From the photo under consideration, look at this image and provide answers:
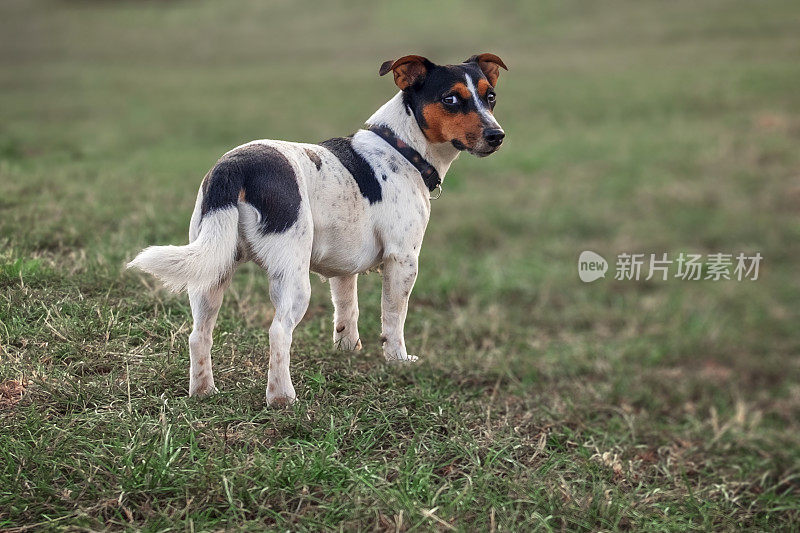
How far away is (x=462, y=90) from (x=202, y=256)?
1736 mm

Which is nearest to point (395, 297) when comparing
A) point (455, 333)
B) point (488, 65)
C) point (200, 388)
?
point (200, 388)

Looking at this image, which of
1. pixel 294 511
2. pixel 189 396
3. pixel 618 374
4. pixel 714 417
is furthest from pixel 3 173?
pixel 714 417

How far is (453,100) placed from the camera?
444 cm

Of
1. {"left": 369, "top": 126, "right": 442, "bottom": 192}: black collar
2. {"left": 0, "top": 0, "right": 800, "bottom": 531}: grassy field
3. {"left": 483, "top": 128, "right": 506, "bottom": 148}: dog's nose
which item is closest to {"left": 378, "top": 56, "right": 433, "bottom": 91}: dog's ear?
{"left": 369, "top": 126, "right": 442, "bottom": 192}: black collar

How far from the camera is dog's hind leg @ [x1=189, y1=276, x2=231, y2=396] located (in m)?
4.06

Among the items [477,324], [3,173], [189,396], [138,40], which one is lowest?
[477,324]

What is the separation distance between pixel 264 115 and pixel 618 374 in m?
11.3

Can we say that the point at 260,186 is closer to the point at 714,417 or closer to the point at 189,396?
the point at 189,396

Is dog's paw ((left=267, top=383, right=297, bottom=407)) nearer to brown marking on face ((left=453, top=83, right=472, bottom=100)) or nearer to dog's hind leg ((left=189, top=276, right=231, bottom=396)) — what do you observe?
dog's hind leg ((left=189, top=276, right=231, bottom=396))

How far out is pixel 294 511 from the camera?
11.8 feet

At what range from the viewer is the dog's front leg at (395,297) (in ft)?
15.3

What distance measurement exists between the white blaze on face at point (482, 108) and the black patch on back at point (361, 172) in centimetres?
70

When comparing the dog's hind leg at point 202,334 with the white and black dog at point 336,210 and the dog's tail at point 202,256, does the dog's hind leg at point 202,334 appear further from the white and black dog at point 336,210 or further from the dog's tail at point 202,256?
the dog's tail at point 202,256

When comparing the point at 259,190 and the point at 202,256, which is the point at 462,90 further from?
the point at 202,256
